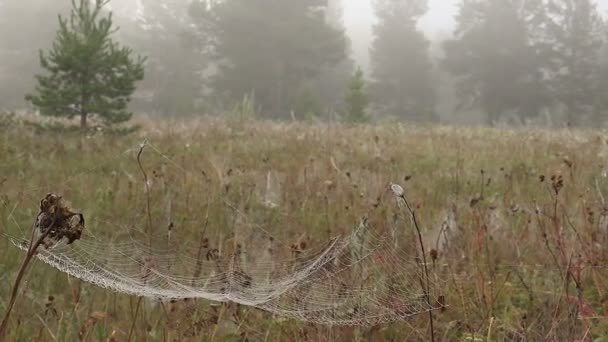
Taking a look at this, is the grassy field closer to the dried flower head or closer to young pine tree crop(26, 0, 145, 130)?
the dried flower head

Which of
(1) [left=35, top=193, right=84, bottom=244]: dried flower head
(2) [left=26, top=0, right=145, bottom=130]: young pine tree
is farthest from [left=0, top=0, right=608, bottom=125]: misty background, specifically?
(1) [left=35, top=193, right=84, bottom=244]: dried flower head

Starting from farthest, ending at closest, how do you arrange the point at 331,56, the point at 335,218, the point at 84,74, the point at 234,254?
the point at 331,56 → the point at 84,74 → the point at 335,218 → the point at 234,254

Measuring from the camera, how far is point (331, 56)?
1491 inches

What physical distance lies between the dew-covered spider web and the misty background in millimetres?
31818

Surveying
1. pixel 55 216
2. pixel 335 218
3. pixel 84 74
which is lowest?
pixel 335 218

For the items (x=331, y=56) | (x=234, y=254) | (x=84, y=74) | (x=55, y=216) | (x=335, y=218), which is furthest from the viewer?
(x=331, y=56)

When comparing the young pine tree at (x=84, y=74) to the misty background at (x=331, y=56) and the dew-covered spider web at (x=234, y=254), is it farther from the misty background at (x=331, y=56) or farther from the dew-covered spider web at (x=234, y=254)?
the misty background at (x=331, y=56)

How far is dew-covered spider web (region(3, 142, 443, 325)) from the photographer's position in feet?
6.44

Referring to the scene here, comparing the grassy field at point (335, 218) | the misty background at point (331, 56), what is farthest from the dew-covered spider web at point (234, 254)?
the misty background at point (331, 56)

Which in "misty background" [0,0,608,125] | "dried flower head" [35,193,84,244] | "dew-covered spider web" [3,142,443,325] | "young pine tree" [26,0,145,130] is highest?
"misty background" [0,0,608,125]

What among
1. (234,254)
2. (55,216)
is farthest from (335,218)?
(55,216)

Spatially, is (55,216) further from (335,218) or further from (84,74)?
(84,74)

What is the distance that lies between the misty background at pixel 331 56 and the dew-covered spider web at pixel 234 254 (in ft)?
104

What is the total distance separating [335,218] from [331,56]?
35.3 m
